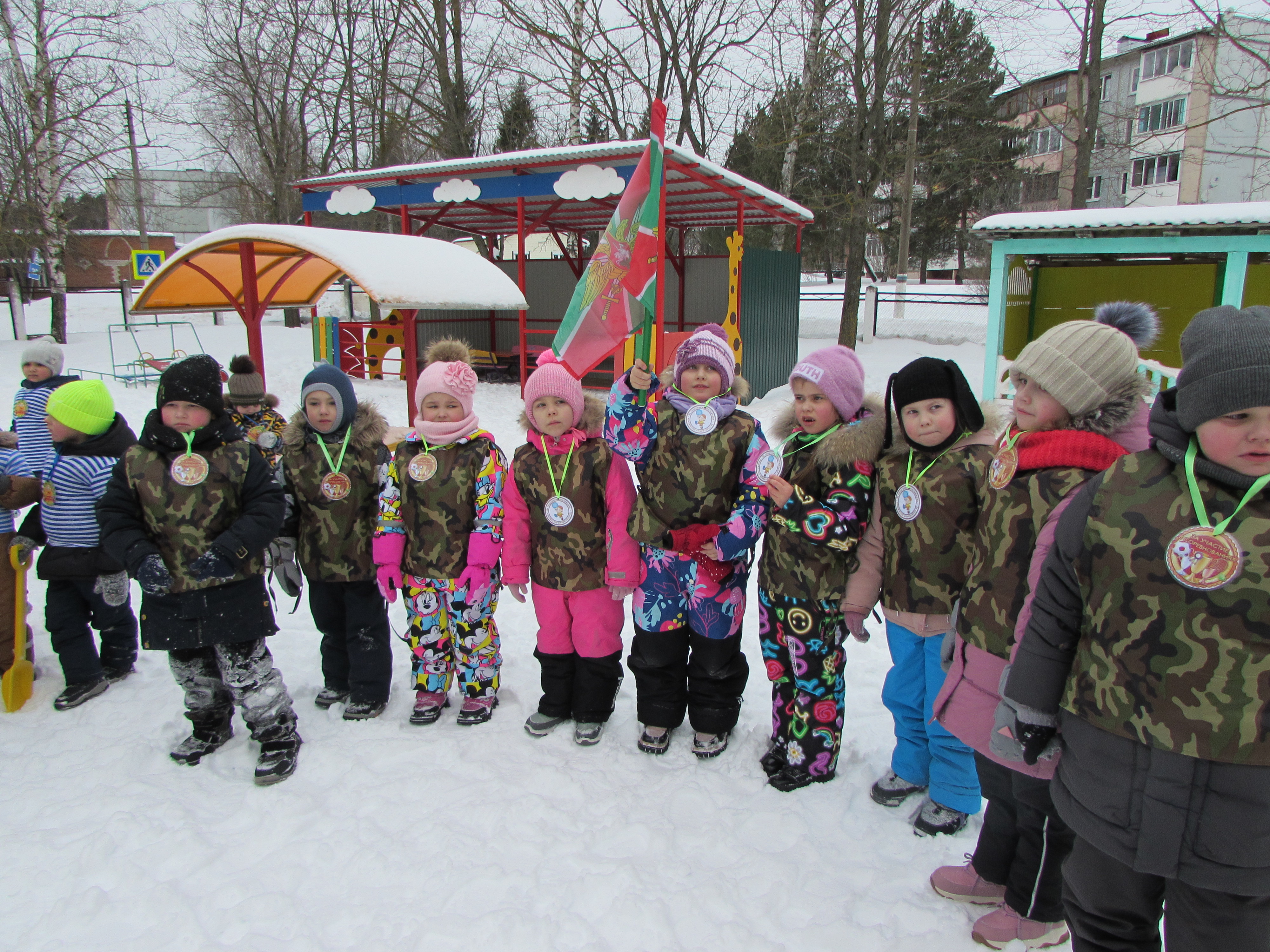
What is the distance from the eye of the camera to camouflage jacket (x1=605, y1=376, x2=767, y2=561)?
294 centimetres

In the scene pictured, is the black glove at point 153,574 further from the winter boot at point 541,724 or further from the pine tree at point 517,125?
the pine tree at point 517,125

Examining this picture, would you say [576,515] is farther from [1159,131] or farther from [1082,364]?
[1159,131]

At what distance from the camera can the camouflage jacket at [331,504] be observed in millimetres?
3467

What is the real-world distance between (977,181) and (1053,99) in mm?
7665

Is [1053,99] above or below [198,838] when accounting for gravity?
above

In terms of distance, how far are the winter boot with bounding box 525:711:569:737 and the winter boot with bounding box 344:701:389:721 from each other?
0.73 meters

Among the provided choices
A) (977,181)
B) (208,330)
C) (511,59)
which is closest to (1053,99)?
(977,181)

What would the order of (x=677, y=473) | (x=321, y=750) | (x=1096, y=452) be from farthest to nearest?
1. (x=321, y=750)
2. (x=677, y=473)
3. (x=1096, y=452)

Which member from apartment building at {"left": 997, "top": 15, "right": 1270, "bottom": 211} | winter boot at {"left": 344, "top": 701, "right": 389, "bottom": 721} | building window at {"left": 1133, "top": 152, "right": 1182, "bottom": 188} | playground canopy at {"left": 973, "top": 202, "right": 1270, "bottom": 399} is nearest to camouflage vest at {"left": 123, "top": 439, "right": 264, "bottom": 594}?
winter boot at {"left": 344, "top": 701, "right": 389, "bottom": 721}

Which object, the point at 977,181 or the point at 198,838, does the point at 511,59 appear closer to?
the point at 977,181

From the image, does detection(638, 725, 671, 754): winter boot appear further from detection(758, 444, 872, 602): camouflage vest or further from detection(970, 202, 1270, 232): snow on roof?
detection(970, 202, 1270, 232): snow on roof

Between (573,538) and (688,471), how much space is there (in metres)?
0.61

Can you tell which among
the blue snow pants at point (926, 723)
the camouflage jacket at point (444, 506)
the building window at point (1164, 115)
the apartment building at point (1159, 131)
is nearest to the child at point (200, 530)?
the camouflage jacket at point (444, 506)

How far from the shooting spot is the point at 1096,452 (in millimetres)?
1980
